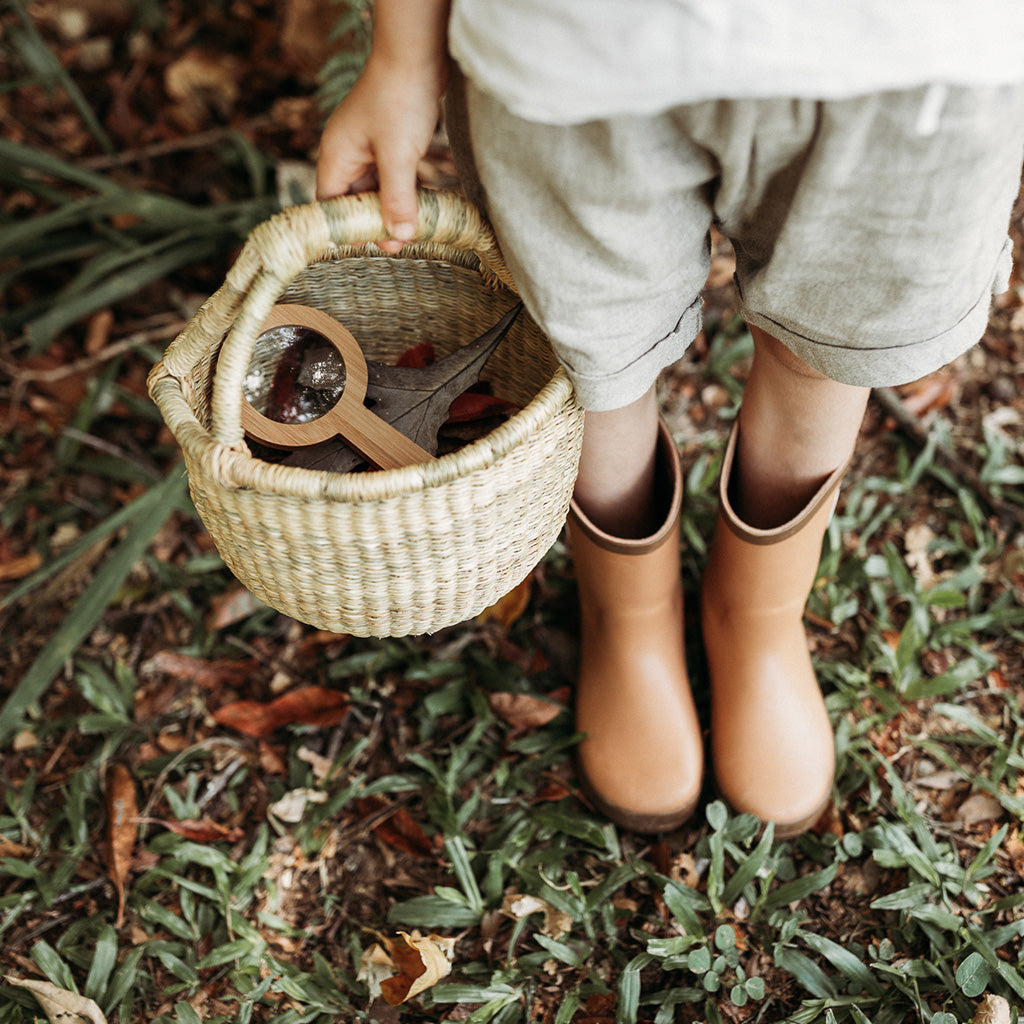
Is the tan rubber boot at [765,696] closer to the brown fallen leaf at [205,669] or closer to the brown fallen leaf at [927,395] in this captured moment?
the brown fallen leaf at [927,395]

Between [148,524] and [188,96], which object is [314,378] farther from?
[188,96]

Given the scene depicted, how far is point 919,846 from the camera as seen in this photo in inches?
47.3

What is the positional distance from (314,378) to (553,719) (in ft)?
2.22

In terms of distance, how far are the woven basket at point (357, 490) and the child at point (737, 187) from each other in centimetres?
7

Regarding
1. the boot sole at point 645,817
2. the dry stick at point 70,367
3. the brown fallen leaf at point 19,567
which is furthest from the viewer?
the dry stick at point 70,367

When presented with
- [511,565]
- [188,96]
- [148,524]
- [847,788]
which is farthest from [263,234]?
[188,96]

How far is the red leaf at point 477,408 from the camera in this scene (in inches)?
43.4

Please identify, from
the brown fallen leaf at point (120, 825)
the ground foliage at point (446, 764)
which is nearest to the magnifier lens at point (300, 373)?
the ground foliage at point (446, 764)

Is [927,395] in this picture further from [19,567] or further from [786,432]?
[19,567]

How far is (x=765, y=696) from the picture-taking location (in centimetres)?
120

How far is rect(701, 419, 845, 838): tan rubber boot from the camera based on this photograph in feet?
3.76

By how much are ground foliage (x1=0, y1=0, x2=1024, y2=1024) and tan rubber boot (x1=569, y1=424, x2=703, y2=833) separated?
6cm

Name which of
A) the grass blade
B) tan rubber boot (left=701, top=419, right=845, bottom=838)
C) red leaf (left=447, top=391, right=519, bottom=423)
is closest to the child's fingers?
red leaf (left=447, top=391, right=519, bottom=423)

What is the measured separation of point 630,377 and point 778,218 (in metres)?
0.21
